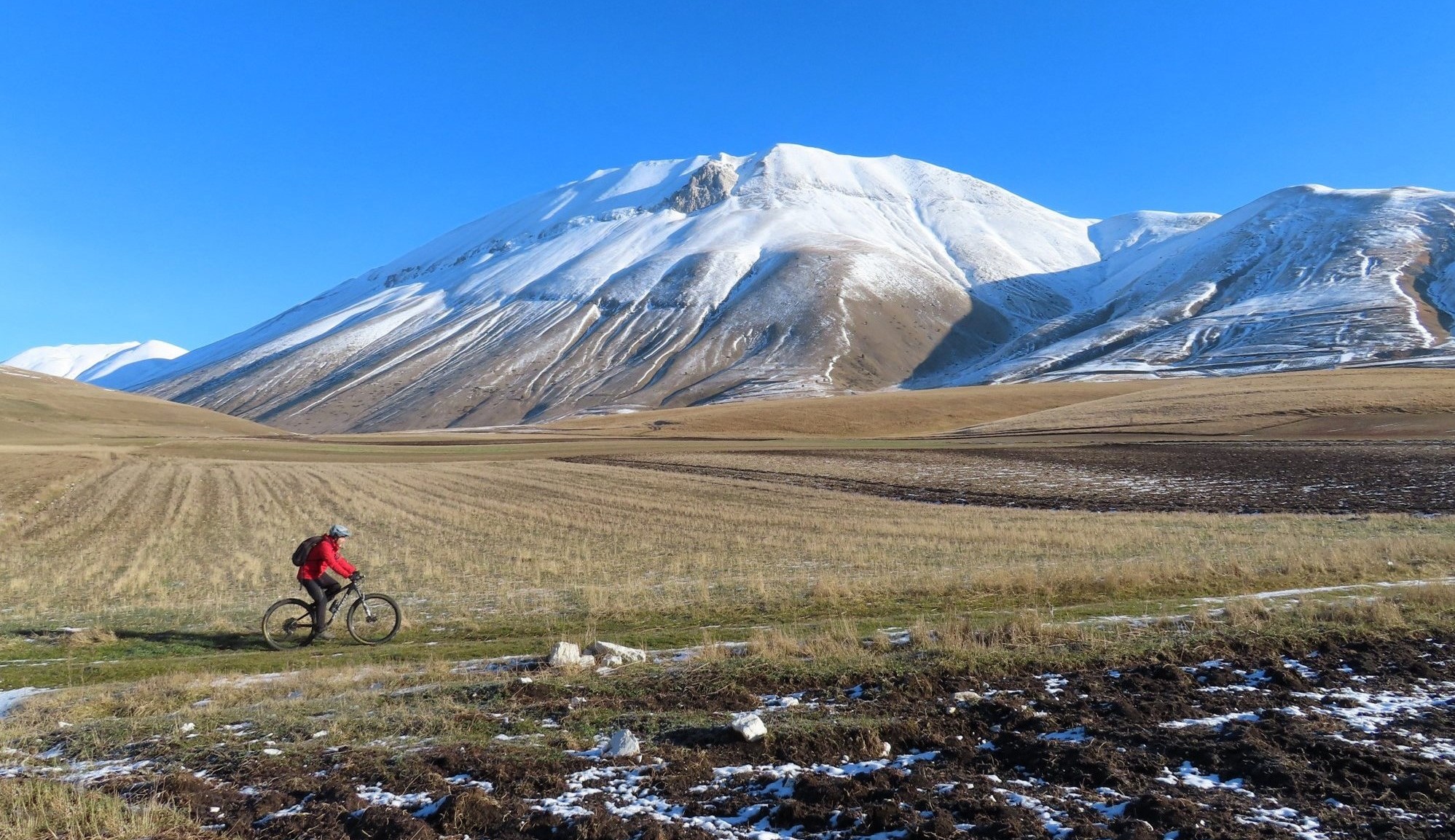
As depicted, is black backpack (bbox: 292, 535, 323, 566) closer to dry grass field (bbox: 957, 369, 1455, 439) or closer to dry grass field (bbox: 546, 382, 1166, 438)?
dry grass field (bbox: 957, 369, 1455, 439)

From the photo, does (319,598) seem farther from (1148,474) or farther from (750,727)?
(1148,474)

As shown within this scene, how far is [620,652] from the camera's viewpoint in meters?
12.2

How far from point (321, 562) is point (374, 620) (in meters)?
1.43

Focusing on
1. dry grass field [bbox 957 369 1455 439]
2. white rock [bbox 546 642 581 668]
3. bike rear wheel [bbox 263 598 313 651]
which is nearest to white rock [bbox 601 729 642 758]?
white rock [bbox 546 642 581 668]

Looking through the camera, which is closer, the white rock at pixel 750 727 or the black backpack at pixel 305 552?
the white rock at pixel 750 727

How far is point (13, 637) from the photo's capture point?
50.9ft

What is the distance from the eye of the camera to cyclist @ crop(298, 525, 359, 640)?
50.1 ft

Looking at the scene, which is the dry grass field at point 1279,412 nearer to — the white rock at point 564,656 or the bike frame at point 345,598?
the white rock at point 564,656

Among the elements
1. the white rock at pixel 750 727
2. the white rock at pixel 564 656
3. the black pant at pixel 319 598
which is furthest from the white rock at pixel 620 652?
the black pant at pixel 319 598

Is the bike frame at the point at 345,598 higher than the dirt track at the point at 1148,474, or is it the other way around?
the bike frame at the point at 345,598

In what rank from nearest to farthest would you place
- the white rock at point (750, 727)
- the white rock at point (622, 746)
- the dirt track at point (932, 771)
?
1. the dirt track at point (932, 771)
2. the white rock at point (622, 746)
3. the white rock at point (750, 727)

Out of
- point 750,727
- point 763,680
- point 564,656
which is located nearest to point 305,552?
point 564,656

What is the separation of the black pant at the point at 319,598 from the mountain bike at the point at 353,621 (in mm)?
97

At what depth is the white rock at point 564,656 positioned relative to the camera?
11805 millimetres
